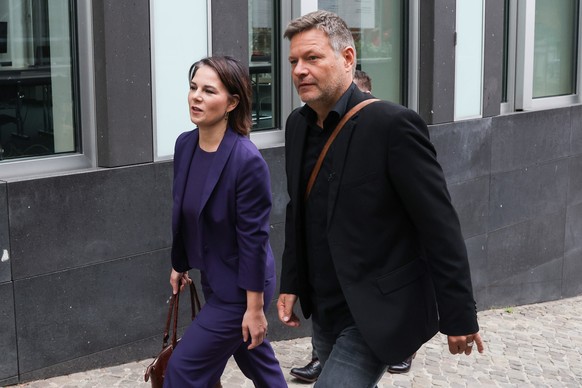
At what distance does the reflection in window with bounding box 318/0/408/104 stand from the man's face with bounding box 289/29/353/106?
501 centimetres

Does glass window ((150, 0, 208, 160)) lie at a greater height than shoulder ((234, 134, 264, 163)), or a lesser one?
greater

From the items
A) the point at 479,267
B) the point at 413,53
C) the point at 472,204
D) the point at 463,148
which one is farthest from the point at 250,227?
the point at 479,267

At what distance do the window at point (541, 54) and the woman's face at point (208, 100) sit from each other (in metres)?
6.58

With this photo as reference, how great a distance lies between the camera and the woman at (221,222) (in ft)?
14.2

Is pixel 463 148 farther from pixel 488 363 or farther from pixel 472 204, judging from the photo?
pixel 488 363

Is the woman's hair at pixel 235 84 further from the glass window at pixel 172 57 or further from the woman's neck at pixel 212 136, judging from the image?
A: the glass window at pixel 172 57

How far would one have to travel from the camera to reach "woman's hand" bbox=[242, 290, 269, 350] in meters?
4.37

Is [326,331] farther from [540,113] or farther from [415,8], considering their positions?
[540,113]

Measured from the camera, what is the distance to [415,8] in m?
9.05

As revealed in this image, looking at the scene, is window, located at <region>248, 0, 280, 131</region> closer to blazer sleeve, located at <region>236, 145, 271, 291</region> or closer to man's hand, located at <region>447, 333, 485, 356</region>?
blazer sleeve, located at <region>236, 145, 271, 291</region>

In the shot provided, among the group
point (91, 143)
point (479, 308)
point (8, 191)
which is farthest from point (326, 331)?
point (479, 308)

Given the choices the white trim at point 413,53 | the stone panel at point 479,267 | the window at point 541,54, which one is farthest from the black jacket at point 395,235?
the window at point 541,54

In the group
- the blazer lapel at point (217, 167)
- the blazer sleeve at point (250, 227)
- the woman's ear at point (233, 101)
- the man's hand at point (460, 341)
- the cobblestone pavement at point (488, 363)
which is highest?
the woman's ear at point (233, 101)

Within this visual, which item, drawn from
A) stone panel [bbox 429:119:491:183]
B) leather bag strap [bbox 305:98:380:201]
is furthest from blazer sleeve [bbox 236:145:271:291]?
stone panel [bbox 429:119:491:183]
